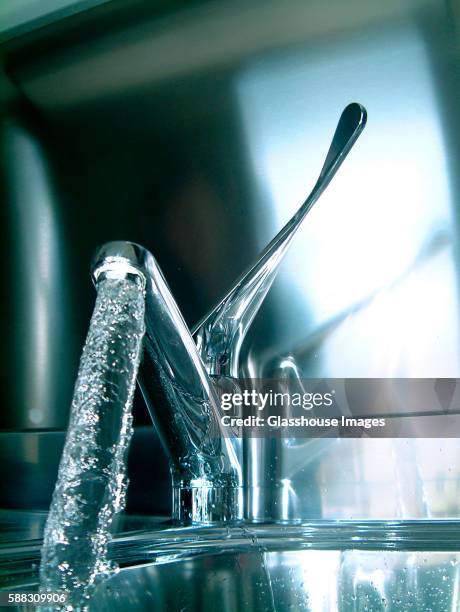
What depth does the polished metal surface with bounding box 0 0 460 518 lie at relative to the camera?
62cm

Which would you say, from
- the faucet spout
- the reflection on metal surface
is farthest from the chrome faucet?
the reflection on metal surface

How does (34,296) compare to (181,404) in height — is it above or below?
above

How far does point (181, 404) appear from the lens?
49 centimetres

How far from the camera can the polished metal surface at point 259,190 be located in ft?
2.05

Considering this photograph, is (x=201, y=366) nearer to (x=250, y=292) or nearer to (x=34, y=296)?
(x=250, y=292)

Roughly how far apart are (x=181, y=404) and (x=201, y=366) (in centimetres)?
3

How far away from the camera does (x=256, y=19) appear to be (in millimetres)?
748

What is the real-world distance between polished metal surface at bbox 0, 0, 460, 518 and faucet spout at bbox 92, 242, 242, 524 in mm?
91

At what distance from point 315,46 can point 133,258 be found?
15.7 inches

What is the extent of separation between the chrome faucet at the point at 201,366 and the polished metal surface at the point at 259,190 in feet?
0.16

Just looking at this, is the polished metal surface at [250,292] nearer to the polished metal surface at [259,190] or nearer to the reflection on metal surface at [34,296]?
the polished metal surface at [259,190]

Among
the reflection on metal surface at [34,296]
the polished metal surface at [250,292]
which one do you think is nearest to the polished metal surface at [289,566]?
the polished metal surface at [250,292]

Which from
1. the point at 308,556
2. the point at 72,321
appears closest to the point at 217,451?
the point at 308,556

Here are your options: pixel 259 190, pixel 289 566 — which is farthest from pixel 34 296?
pixel 289 566
